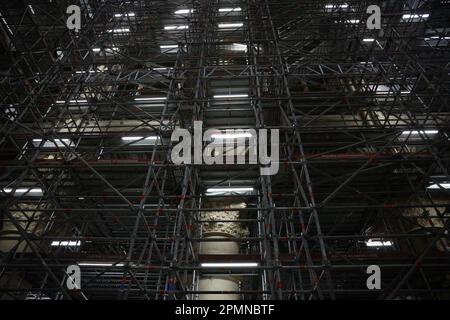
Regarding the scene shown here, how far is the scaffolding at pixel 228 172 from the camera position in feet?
26.6

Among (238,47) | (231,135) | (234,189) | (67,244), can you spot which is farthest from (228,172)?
(238,47)

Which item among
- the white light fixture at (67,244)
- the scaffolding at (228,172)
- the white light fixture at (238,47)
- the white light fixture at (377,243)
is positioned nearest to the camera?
the scaffolding at (228,172)

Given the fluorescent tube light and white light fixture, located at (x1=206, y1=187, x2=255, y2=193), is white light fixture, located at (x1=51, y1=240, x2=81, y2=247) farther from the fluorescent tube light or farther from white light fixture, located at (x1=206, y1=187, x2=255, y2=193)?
the fluorescent tube light

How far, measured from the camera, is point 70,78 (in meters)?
12.7

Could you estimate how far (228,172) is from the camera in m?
10.5

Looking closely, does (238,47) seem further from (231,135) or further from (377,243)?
(377,243)

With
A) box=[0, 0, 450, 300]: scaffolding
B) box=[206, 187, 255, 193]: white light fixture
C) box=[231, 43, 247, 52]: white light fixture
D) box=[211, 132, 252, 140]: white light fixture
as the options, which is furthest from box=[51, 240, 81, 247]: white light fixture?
box=[231, 43, 247, 52]: white light fixture

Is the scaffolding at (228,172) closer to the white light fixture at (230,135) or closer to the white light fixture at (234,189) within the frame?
the white light fixture at (234,189)

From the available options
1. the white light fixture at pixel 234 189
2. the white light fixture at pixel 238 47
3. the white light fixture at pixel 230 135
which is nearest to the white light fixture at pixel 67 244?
the white light fixture at pixel 234 189

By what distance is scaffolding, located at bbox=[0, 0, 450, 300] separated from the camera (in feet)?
26.6

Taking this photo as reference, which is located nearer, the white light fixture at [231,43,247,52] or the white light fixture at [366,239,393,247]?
the white light fixture at [366,239,393,247]
